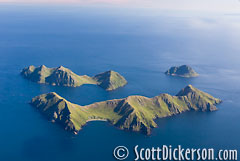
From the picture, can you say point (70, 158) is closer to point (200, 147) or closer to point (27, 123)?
point (27, 123)

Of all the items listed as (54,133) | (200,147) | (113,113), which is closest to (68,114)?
(54,133)

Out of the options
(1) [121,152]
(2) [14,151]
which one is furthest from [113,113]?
(2) [14,151]

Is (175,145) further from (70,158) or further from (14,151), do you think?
(14,151)

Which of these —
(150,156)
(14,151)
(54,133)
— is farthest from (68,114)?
(150,156)

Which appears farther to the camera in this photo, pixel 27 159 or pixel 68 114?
pixel 68 114

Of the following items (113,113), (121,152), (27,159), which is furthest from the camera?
(113,113)

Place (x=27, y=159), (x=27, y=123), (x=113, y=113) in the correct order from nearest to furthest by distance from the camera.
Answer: (x=27, y=159) < (x=27, y=123) < (x=113, y=113)

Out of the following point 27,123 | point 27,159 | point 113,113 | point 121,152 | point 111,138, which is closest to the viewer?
point 27,159

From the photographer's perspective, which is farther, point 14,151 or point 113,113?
point 113,113

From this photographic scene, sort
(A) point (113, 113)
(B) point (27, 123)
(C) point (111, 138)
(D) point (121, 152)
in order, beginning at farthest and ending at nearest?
(A) point (113, 113) < (B) point (27, 123) < (C) point (111, 138) < (D) point (121, 152)
